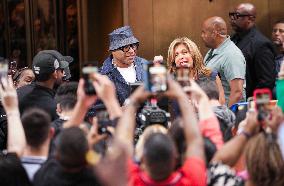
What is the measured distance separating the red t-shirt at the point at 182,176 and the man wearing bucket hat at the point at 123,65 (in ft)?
11.6

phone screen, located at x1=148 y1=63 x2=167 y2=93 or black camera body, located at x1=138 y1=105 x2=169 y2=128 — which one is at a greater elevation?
phone screen, located at x1=148 y1=63 x2=167 y2=93

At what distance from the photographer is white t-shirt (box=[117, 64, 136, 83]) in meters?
8.47

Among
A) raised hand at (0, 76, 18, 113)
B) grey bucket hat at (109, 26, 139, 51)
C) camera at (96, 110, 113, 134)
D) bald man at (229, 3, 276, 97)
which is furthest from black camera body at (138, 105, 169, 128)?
bald man at (229, 3, 276, 97)

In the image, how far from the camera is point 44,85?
295 inches

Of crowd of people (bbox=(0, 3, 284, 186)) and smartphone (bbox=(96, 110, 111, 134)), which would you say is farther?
smartphone (bbox=(96, 110, 111, 134))

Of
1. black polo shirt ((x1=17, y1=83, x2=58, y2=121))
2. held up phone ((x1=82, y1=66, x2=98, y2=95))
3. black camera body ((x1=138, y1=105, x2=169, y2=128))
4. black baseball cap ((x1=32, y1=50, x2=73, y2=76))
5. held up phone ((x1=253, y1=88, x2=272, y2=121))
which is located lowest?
black polo shirt ((x1=17, y1=83, x2=58, y2=121))

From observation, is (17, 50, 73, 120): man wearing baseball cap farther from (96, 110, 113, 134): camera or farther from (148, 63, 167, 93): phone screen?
(148, 63, 167, 93): phone screen

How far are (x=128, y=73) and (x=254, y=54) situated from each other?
1762mm

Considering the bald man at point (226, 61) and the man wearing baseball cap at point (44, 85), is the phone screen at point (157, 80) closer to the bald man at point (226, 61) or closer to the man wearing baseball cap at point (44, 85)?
the man wearing baseball cap at point (44, 85)

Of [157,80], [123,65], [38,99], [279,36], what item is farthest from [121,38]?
[157,80]

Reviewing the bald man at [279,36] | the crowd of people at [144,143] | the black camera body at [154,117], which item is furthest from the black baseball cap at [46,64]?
the bald man at [279,36]

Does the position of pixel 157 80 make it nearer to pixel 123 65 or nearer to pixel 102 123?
pixel 102 123

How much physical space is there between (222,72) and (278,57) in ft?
4.67

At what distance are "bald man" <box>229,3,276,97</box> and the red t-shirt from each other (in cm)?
467
